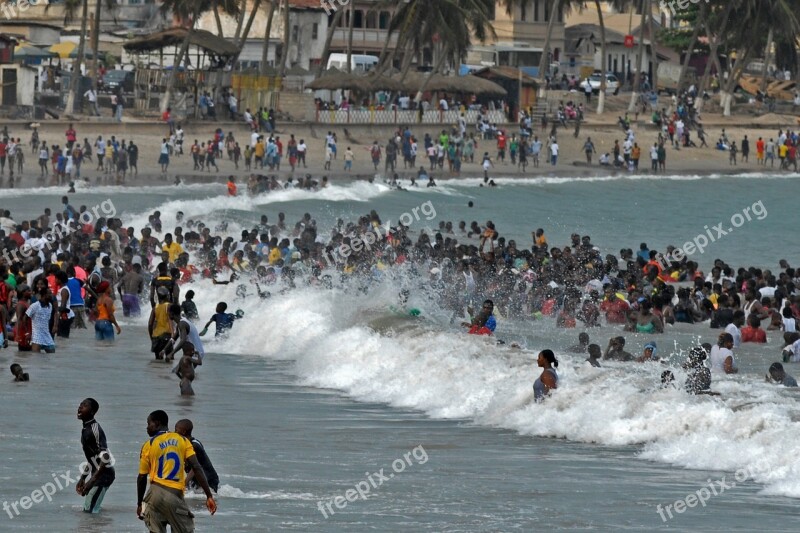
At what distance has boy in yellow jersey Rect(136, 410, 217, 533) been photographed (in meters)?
10.2

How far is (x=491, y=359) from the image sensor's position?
19.4 meters

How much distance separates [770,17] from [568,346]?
5424 cm

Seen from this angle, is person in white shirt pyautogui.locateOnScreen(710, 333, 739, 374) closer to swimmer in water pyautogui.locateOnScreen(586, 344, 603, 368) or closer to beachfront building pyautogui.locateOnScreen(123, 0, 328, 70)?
swimmer in water pyautogui.locateOnScreen(586, 344, 603, 368)

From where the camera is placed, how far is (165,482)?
10.2 meters

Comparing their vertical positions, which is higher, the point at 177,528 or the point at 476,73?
the point at 476,73

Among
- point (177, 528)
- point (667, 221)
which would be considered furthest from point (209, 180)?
point (177, 528)

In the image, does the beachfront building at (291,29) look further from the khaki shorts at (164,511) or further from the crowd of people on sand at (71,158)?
the khaki shorts at (164,511)

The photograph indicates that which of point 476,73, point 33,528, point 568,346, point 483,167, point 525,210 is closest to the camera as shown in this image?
point 33,528

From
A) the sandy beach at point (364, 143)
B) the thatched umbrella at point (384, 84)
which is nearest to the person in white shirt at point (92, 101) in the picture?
the sandy beach at point (364, 143)

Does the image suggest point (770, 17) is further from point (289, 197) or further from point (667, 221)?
point (289, 197)

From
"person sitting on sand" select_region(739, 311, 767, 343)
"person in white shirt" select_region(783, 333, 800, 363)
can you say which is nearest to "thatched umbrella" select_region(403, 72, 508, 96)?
"person sitting on sand" select_region(739, 311, 767, 343)

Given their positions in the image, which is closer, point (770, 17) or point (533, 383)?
point (533, 383)

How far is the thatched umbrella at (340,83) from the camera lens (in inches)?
2366

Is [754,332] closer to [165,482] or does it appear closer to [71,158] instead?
[165,482]
